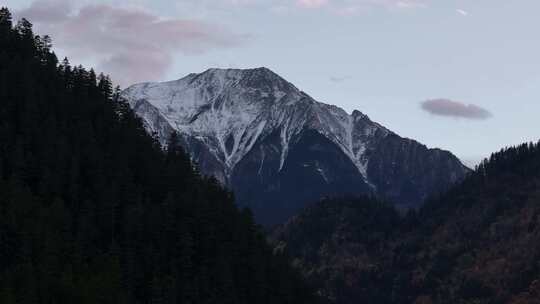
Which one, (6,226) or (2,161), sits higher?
(2,161)

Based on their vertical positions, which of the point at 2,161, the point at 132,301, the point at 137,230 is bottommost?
the point at 132,301

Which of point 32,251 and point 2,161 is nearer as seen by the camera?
point 32,251

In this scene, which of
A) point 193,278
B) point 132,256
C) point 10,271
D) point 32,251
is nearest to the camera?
point 10,271

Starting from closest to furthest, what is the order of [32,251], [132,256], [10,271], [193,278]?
[10,271], [32,251], [132,256], [193,278]

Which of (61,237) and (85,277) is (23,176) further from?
(85,277)

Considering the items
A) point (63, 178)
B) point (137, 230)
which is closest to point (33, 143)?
point (63, 178)

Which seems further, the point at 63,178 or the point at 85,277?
the point at 63,178

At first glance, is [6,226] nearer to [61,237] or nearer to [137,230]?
[61,237]

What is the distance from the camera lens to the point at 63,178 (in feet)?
623

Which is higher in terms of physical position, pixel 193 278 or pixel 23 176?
pixel 23 176

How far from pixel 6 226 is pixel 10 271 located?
15437 mm

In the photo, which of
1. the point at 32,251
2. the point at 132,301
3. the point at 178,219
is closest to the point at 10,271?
the point at 32,251

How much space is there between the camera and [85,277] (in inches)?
6196

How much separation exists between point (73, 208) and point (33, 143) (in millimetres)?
19286
